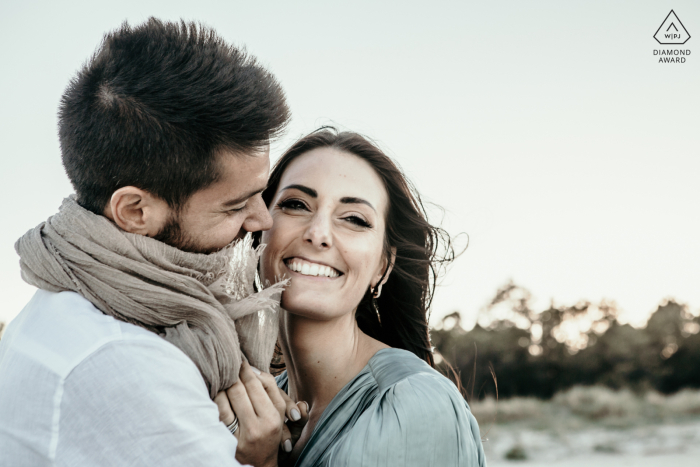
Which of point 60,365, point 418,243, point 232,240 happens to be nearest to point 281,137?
point 232,240

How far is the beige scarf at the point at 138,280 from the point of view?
183cm

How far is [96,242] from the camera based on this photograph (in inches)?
75.3

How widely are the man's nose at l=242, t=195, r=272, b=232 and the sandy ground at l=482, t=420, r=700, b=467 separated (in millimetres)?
14209

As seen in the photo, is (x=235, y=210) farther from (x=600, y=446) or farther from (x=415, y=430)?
(x=600, y=446)

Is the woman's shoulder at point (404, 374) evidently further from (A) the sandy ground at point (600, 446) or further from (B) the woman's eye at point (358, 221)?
(A) the sandy ground at point (600, 446)

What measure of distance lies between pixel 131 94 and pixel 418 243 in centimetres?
191

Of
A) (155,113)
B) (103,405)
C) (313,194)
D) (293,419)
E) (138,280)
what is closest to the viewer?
(103,405)

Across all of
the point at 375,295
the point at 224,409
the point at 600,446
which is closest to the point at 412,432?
the point at 224,409

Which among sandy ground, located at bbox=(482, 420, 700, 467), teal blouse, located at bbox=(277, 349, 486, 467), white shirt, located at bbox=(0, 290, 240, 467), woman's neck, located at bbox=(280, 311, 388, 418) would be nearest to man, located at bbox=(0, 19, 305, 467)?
white shirt, located at bbox=(0, 290, 240, 467)

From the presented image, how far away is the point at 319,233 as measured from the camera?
2729mm

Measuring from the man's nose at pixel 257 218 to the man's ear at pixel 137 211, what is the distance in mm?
399

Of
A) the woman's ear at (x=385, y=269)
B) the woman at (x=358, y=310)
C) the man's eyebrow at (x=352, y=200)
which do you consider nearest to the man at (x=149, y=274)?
the woman at (x=358, y=310)

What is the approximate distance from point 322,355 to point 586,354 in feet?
55.8

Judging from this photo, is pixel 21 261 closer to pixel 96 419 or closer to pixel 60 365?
pixel 60 365
